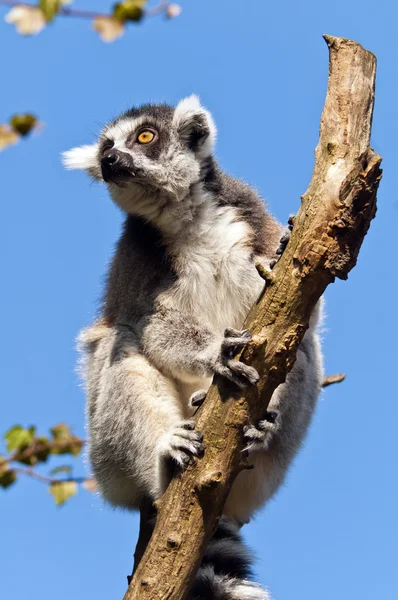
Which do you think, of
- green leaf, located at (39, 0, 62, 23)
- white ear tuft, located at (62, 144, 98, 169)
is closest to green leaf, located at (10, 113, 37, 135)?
green leaf, located at (39, 0, 62, 23)

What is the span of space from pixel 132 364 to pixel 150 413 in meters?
0.48

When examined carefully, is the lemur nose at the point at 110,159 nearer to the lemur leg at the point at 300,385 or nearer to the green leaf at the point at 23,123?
the lemur leg at the point at 300,385

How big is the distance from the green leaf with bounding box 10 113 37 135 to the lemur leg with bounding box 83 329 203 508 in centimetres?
326

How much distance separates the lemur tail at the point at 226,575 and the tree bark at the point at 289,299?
65cm

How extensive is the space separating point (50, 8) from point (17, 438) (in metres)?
1.15

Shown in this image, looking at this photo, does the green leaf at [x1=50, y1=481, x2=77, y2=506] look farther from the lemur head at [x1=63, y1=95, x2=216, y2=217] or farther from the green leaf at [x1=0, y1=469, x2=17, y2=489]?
the lemur head at [x1=63, y1=95, x2=216, y2=217]

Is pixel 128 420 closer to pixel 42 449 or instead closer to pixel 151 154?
pixel 151 154

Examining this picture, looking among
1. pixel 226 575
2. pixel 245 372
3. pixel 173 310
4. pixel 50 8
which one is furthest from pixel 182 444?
pixel 50 8

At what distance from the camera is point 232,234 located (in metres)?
6.17

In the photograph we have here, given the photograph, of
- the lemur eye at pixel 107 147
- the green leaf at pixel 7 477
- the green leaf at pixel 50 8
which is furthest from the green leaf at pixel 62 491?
the lemur eye at pixel 107 147

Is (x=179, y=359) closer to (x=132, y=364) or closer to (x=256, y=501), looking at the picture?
(x=132, y=364)

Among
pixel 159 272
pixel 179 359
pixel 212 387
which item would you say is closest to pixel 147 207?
pixel 159 272

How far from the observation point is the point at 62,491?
2.43 meters

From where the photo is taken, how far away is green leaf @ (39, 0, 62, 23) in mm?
1854
